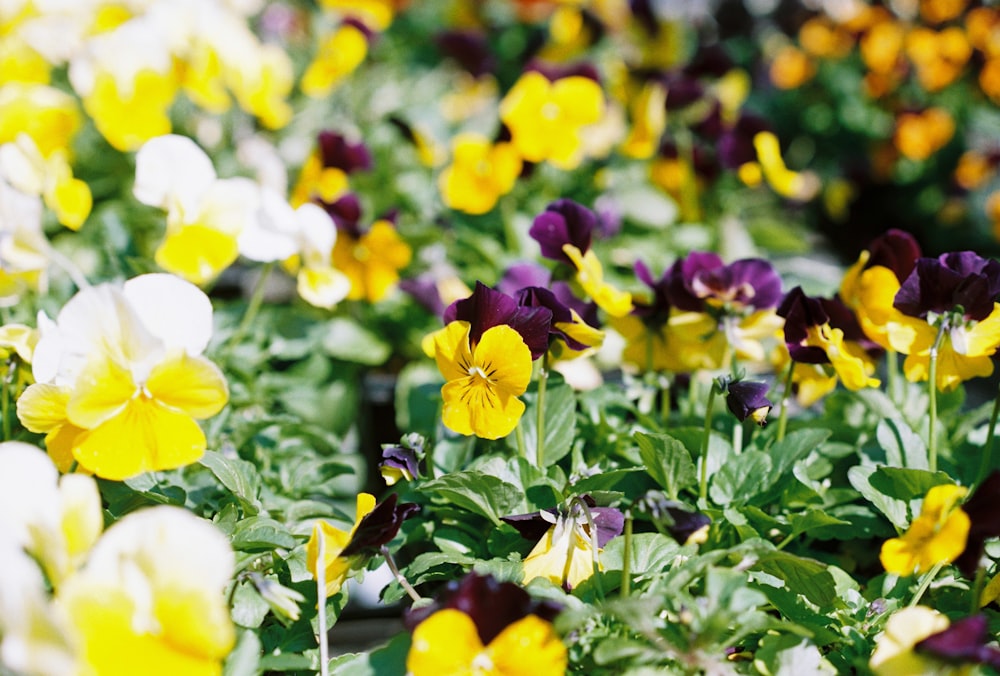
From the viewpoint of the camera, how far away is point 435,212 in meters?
2.51

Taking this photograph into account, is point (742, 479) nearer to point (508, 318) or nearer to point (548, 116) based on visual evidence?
point (508, 318)

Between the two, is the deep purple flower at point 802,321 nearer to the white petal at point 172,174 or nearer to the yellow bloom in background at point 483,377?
the yellow bloom in background at point 483,377

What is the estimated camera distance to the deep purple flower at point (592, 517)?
114 cm

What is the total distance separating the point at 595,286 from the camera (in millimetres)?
1364

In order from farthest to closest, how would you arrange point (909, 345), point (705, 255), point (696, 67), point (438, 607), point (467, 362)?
point (696, 67) < point (705, 255) < point (909, 345) < point (467, 362) < point (438, 607)

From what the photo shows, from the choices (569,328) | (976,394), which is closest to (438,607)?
(569,328)

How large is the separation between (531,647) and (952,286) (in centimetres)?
70

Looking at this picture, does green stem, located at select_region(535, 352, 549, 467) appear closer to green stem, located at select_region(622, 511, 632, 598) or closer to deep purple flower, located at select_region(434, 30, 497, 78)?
green stem, located at select_region(622, 511, 632, 598)

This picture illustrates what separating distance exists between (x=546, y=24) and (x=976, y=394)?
2108 millimetres

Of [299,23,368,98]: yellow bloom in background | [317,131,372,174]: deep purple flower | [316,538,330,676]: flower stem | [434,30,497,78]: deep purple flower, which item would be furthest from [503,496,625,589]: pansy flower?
[434,30,497,78]: deep purple flower

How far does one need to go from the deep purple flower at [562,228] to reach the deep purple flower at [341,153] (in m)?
0.96

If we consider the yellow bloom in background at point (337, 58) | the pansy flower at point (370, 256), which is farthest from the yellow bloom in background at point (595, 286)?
the yellow bloom in background at point (337, 58)

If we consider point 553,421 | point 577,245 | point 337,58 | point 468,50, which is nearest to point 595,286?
point 577,245

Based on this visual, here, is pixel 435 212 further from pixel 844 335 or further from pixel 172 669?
pixel 172 669
